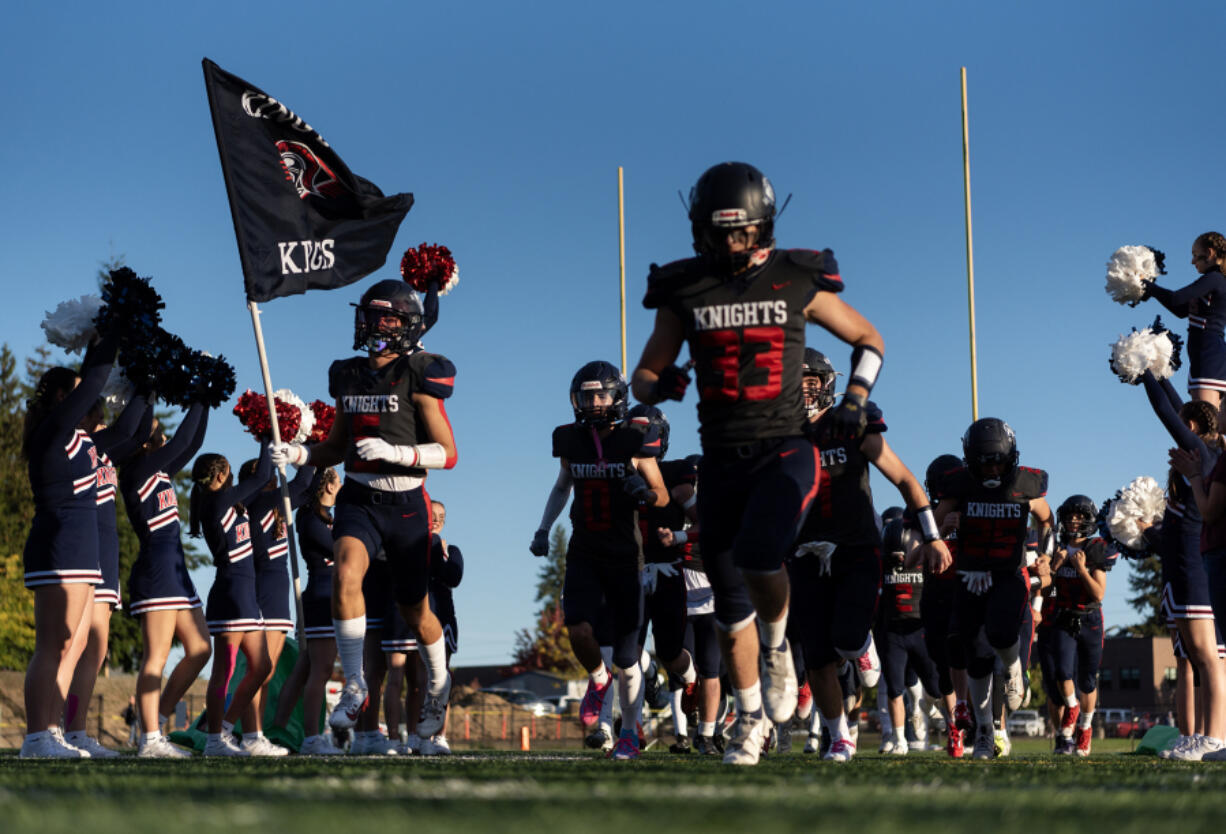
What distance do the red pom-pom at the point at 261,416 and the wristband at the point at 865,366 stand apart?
18.0 ft

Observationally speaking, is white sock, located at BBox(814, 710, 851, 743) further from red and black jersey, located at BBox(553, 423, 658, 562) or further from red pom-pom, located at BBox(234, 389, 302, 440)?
red pom-pom, located at BBox(234, 389, 302, 440)

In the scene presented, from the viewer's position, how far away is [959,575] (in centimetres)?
970

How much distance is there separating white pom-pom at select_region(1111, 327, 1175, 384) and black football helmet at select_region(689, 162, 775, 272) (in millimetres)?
4670

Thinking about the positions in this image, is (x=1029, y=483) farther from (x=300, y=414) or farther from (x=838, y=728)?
(x=300, y=414)

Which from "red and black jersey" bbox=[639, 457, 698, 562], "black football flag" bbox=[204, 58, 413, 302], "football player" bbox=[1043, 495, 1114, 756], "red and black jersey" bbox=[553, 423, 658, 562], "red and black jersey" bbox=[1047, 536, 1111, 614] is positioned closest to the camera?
"red and black jersey" bbox=[553, 423, 658, 562]

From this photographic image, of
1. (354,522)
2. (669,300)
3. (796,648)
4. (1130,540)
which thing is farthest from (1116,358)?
(354,522)

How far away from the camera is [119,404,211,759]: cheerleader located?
9195mm

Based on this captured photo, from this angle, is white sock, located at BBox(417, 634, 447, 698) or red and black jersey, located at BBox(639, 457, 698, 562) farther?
red and black jersey, located at BBox(639, 457, 698, 562)

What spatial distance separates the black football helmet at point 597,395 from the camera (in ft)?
31.5

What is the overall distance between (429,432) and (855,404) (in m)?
3.18

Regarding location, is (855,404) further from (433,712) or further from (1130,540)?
(1130,540)

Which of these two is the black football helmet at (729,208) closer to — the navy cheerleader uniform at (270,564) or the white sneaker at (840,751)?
the white sneaker at (840,751)

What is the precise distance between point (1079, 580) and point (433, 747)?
22.6 feet

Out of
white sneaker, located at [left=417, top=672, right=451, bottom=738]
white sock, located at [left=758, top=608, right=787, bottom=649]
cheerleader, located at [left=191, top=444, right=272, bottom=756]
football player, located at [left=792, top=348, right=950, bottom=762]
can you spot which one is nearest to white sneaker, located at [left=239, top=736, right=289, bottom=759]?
cheerleader, located at [left=191, top=444, right=272, bottom=756]
